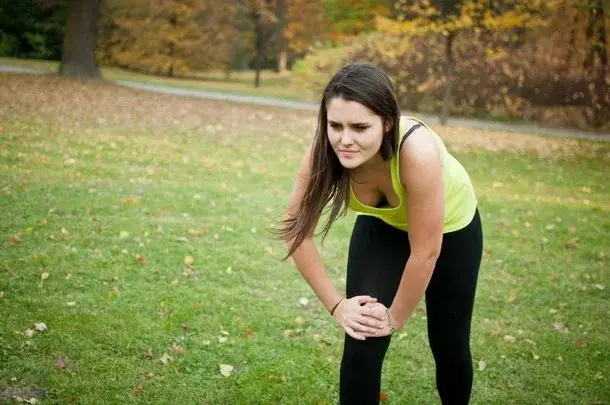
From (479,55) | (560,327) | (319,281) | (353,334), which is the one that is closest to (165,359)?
(319,281)

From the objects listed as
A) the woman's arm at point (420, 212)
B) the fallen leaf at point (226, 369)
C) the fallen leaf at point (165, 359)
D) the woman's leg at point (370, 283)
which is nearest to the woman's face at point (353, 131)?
the woman's arm at point (420, 212)

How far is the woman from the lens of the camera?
2355 millimetres

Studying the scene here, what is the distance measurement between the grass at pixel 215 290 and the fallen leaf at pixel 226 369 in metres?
0.07

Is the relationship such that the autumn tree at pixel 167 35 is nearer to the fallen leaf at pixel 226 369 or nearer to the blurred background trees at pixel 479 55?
the blurred background trees at pixel 479 55

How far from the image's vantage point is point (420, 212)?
93.9 inches

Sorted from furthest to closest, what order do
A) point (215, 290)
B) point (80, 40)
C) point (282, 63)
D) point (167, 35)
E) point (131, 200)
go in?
point (282, 63), point (167, 35), point (80, 40), point (131, 200), point (215, 290)

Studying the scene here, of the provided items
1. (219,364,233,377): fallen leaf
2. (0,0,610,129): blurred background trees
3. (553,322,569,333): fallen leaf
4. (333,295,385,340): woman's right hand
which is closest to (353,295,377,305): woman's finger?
(333,295,385,340): woman's right hand

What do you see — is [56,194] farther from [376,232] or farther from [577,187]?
[577,187]

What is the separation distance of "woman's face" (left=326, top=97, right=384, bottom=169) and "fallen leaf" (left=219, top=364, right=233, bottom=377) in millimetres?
2088

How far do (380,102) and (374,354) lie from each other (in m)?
1.09

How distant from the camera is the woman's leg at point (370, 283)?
8.32 feet

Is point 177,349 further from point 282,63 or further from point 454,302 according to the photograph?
point 282,63

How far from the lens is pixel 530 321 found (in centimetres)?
506

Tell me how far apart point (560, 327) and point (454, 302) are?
2671 millimetres
